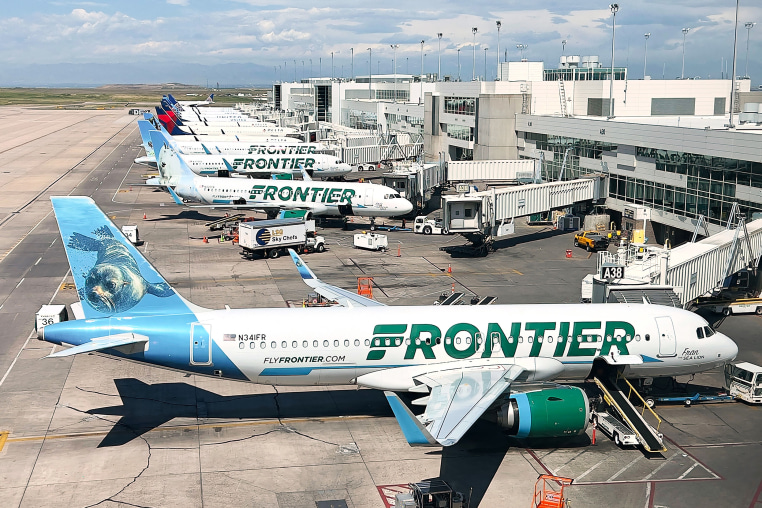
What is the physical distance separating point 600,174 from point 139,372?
58569 millimetres

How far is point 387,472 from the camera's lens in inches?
1115

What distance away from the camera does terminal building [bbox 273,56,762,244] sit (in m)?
65.1

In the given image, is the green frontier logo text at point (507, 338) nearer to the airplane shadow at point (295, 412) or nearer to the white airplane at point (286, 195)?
the airplane shadow at point (295, 412)

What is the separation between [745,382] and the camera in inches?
1406

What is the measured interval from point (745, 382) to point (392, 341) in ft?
55.2

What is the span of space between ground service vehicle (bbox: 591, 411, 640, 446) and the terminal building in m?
35.0

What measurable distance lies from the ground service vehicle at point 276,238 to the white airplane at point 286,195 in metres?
11.6

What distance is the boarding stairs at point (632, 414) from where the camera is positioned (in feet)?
98.5

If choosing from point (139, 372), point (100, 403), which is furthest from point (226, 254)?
point (100, 403)

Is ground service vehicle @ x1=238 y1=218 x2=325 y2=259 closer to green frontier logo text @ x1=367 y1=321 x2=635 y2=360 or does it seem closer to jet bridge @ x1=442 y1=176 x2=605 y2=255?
jet bridge @ x1=442 y1=176 x2=605 y2=255

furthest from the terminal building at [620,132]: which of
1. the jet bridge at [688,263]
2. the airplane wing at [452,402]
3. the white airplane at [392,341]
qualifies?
the airplane wing at [452,402]

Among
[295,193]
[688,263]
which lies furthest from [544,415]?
[295,193]

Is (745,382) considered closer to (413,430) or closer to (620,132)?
(413,430)

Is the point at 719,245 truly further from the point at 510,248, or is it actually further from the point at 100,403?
the point at 100,403
